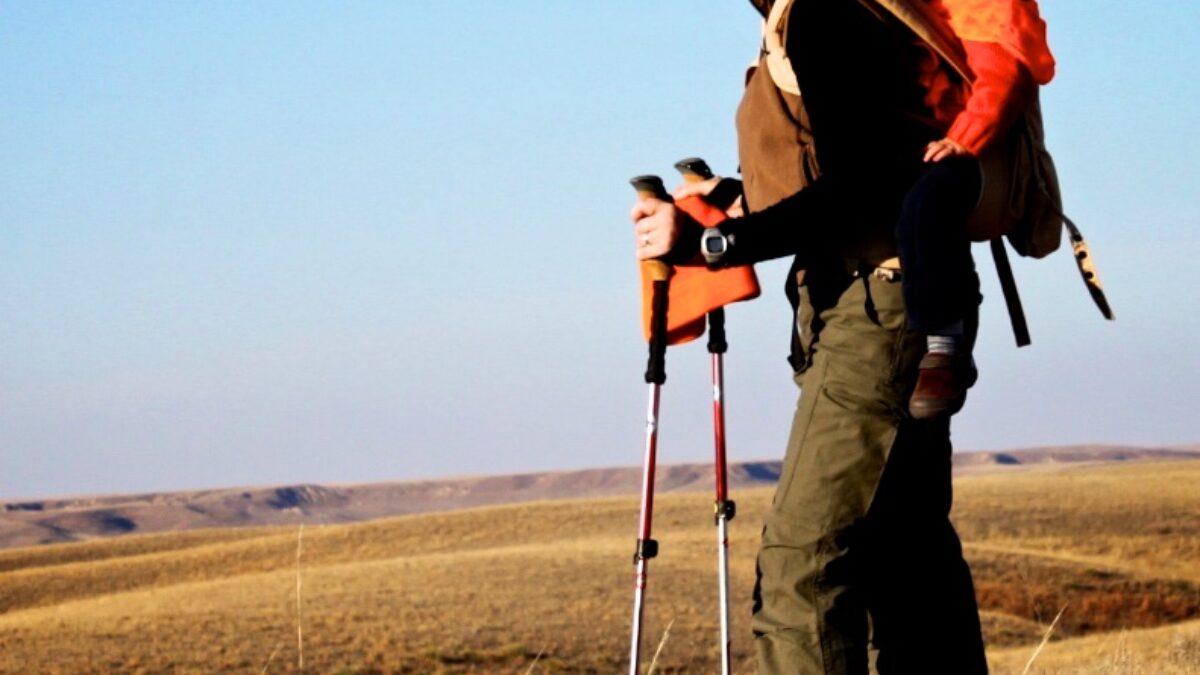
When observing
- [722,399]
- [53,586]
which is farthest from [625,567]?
[722,399]

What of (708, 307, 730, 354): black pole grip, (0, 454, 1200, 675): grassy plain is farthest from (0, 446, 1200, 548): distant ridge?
(708, 307, 730, 354): black pole grip

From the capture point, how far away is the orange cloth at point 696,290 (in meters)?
4.07

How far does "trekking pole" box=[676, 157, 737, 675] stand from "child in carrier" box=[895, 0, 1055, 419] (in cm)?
90

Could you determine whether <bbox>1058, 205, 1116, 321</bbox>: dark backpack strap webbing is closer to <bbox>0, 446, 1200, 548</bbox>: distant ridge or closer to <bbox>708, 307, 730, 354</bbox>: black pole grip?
<bbox>708, 307, 730, 354</bbox>: black pole grip

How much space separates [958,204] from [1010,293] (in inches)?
18.2

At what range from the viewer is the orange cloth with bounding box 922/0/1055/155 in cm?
358

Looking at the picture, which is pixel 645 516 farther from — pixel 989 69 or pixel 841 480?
pixel 989 69

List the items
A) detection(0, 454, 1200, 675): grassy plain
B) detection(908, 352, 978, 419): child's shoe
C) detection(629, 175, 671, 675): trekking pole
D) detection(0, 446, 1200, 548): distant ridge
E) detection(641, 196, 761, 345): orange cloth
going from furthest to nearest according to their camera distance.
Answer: detection(0, 446, 1200, 548): distant ridge, detection(0, 454, 1200, 675): grassy plain, detection(641, 196, 761, 345): orange cloth, detection(629, 175, 671, 675): trekking pole, detection(908, 352, 978, 419): child's shoe

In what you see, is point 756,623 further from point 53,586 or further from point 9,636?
point 53,586

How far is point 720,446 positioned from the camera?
14.4 feet

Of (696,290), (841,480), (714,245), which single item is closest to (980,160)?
(714,245)

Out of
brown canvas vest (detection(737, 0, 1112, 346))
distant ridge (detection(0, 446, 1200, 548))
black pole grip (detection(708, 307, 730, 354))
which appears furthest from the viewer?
distant ridge (detection(0, 446, 1200, 548))

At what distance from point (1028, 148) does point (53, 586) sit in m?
52.2

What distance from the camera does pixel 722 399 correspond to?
4.49 metres
